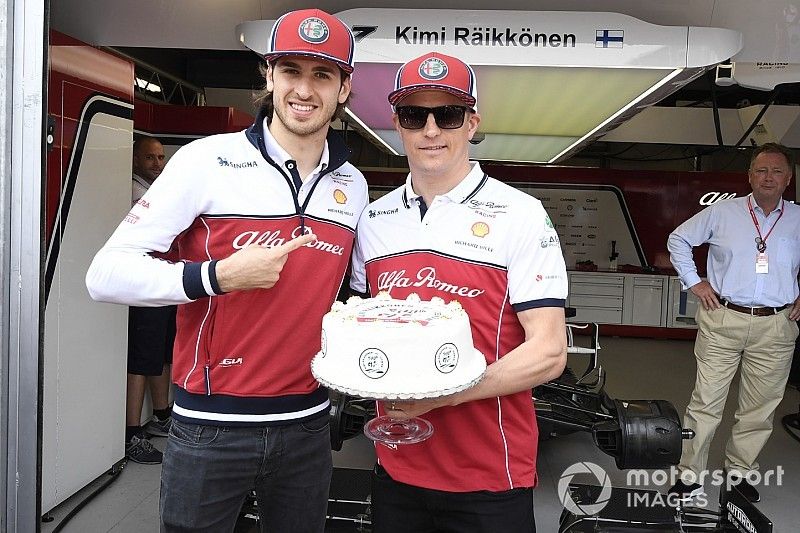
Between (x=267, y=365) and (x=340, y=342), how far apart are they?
0.93 feet

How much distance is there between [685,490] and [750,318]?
1.06 meters

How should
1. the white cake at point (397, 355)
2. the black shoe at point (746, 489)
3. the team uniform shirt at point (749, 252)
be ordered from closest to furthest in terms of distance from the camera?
the white cake at point (397, 355)
the black shoe at point (746, 489)
the team uniform shirt at point (749, 252)

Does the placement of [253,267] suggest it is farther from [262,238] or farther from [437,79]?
[437,79]

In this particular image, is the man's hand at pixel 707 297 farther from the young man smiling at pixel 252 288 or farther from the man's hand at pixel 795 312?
the young man smiling at pixel 252 288

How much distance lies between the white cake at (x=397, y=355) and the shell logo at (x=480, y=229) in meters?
0.29

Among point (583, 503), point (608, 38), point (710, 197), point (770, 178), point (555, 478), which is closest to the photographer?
point (608, 38)

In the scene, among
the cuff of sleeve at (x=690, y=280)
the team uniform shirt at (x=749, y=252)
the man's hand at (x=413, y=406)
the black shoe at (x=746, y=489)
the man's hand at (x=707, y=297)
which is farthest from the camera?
the cuff of sleeve at (x=690, y=280)

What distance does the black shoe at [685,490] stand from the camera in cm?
405

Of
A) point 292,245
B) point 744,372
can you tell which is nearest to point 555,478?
point 744,372

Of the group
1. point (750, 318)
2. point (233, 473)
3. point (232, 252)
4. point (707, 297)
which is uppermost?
point (232, 252)

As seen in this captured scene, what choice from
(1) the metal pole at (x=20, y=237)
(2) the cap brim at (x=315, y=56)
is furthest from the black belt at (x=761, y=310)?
(1) the metal pole at (x=20, y=237)

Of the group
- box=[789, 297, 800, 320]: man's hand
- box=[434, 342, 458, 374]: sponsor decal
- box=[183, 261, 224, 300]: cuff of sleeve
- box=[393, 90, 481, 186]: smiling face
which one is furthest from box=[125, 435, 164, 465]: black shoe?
box=[789, 297, 800, 320]: man's hand

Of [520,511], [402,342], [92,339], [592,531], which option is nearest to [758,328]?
[592,531]

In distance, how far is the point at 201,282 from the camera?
1.64 m
